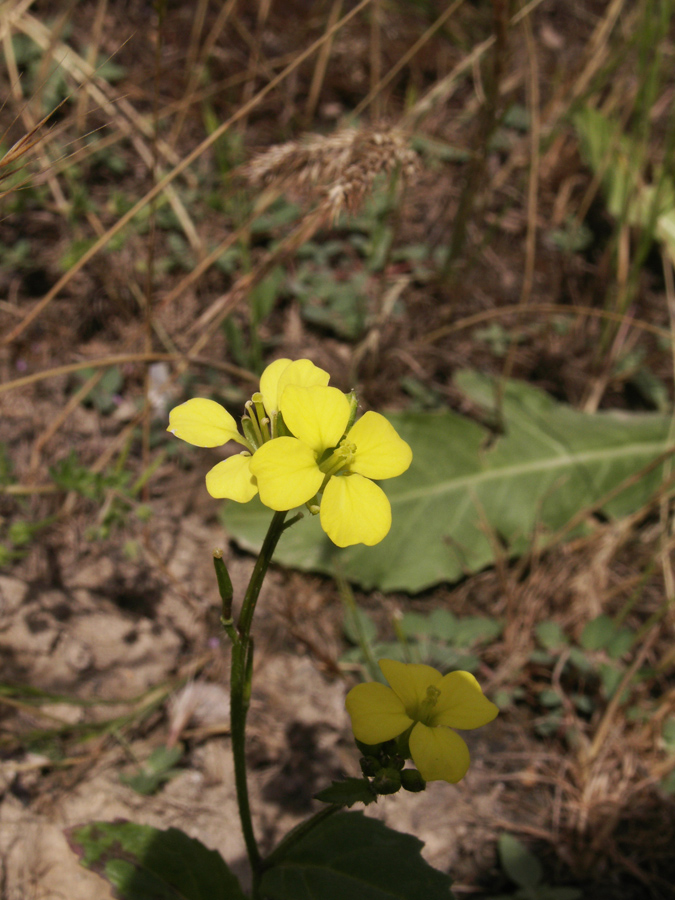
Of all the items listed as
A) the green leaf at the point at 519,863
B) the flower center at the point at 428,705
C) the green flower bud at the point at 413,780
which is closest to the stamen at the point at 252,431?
the flower center at the point at 428,705

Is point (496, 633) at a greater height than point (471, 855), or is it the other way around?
point (496, 633)

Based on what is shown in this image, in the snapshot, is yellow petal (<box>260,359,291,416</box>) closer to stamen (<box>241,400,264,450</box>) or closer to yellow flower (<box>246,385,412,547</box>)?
stamen (<box>241,400,264,450</box>)

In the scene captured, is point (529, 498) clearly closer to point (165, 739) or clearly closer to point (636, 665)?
point (636, 665)

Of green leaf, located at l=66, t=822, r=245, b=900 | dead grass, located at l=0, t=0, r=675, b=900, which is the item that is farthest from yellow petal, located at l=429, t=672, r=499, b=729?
dead grass, located at l=0, t=0, r=675, b=900

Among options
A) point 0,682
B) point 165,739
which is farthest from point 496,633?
point 0,682

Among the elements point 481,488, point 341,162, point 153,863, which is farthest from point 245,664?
point 481,488

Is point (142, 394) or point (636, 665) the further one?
point (142, 394)
